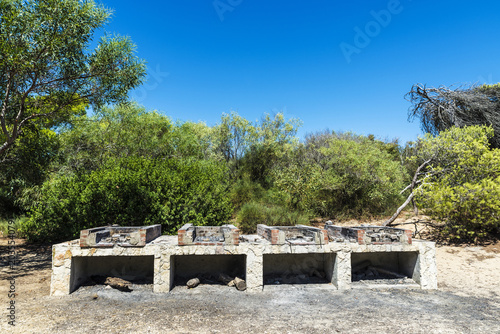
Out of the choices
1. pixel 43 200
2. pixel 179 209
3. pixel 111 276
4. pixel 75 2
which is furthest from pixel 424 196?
pixel 43 200

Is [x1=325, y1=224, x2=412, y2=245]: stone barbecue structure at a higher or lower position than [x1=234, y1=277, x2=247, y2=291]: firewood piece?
higher

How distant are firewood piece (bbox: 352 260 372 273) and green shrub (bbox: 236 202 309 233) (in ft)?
18.6

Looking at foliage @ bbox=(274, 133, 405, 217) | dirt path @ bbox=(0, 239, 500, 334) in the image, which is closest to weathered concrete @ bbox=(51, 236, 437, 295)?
dirt path @ bbox=(0, 239, 500, 334)

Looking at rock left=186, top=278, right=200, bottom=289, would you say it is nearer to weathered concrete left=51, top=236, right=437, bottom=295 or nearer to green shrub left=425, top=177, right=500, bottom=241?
weathered concrete left=51, top=236, right=437, bottom=295

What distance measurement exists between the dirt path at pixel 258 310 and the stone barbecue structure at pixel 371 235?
4.05 ft

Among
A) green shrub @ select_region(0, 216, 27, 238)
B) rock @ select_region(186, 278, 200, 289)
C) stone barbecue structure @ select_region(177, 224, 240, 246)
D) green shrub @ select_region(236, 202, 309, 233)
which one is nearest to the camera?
stone barbecue structure @ select_region(177, 224, 240, 246)

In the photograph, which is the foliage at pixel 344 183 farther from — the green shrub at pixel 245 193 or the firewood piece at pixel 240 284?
the firewood piece at pixel 240 284

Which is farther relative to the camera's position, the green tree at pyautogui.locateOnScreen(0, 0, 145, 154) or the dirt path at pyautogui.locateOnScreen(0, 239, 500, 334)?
the green tree at pyautogui.locateOnScreen(0, 0, 145, 154)

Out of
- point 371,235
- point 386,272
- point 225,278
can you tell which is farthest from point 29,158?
point 386,272

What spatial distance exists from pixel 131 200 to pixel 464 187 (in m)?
12.7

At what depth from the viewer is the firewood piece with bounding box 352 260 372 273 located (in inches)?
358

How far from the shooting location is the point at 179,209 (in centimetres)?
1157

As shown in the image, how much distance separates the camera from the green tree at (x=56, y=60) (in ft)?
29.0

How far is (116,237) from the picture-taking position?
794 cm
